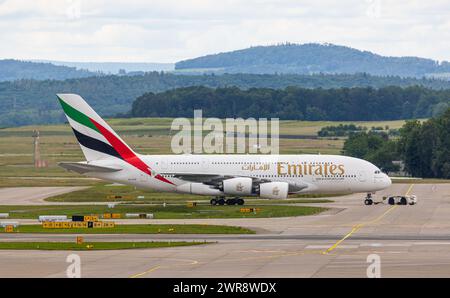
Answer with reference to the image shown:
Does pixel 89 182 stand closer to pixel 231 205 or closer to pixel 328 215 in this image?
pixel 231 205

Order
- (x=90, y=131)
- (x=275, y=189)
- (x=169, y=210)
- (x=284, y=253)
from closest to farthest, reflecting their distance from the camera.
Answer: (x=284, y=253)
(x=169, y=210)
(x=90, y=131)
(x=275, y=189)

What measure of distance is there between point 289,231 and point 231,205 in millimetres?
24269

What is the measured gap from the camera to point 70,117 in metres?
90.1

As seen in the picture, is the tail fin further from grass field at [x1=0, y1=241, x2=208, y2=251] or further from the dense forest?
the dense forest

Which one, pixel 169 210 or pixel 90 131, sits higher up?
pixel 90 131

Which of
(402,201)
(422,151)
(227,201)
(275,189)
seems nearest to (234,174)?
(227,201)

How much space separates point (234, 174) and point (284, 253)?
124 feet

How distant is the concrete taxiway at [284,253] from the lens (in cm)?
4803

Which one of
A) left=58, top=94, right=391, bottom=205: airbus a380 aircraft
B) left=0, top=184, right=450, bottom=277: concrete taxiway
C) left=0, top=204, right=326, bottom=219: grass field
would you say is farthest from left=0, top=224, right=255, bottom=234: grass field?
left=58, top=94, right=391, bottom=205: airbus a380 aircraft

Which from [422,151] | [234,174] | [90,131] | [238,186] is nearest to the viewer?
[90,131]

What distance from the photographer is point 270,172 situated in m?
93.3

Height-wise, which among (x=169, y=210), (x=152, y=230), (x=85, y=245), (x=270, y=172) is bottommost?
(x=169, y=210)

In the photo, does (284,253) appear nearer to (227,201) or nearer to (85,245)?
(85,245)
